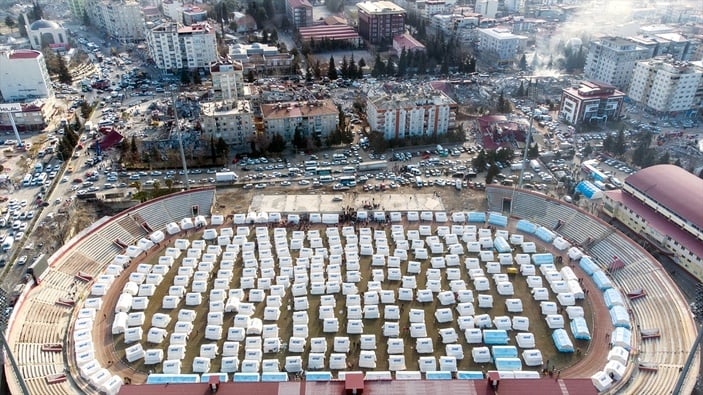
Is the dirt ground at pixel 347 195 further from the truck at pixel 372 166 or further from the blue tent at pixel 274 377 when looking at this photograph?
the blue tent at pixel 274 377

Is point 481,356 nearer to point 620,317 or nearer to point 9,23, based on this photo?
point 620,317

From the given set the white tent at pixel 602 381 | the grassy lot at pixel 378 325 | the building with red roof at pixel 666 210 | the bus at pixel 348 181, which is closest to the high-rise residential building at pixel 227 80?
the bus at pixel 348 181

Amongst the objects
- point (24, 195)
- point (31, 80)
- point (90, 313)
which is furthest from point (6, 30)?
point (90, 313)

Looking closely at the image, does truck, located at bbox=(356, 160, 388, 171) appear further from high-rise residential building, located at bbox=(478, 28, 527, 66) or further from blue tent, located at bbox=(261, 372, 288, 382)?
high-rise residential building, located at bbox=(478, 28, 527, 66)

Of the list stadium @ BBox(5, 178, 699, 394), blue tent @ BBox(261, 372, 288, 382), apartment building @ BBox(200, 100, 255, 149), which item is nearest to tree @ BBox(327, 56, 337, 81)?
apartment building @ BBox(200, 100, 255, 149)

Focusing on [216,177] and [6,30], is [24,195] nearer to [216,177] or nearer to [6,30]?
[216,177]
